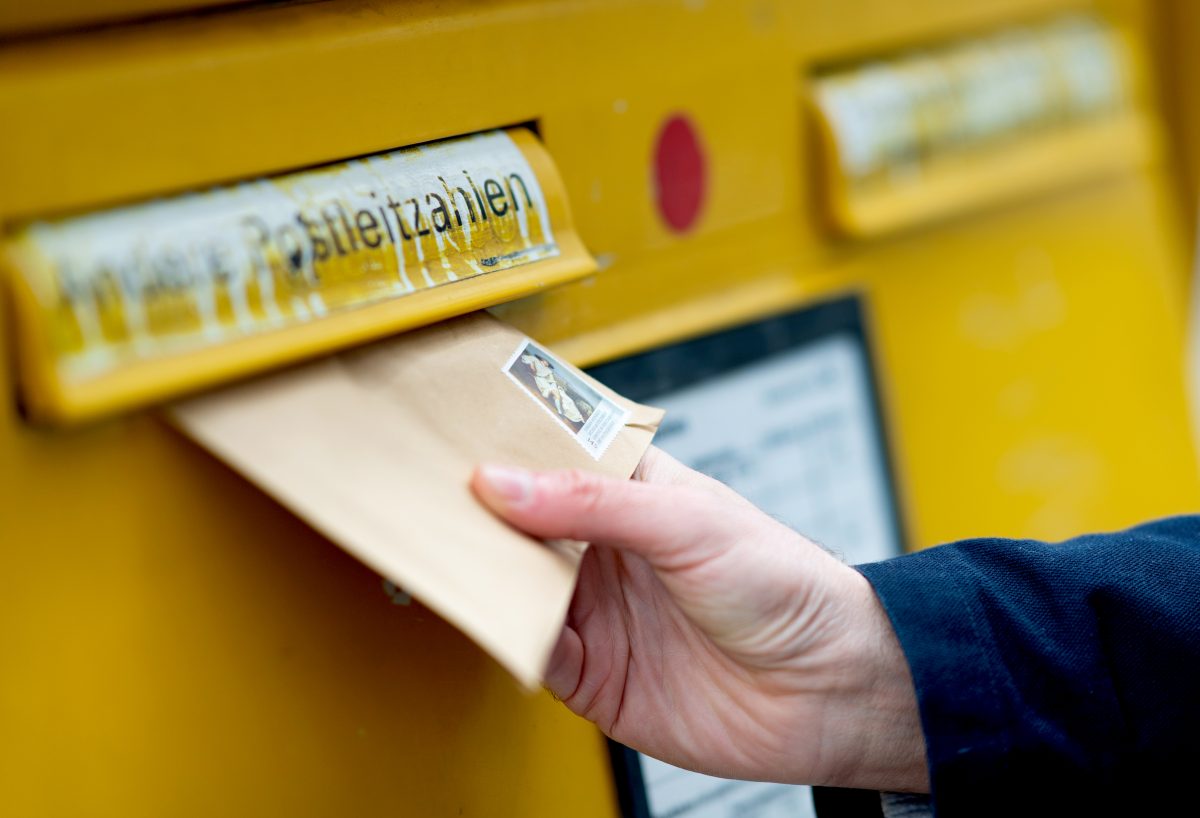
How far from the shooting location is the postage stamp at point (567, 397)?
98cm

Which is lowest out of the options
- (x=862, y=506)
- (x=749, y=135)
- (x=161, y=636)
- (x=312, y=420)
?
(x=862, y=506)

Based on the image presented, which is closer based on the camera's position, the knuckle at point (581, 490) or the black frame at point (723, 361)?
the knuckle at point (581, 490)

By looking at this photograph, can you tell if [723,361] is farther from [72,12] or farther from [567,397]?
[72,12]

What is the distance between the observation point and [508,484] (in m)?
0.86

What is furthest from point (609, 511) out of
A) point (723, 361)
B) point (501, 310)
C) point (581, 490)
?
point (723, 361)

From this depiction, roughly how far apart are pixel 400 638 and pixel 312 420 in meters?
0.22

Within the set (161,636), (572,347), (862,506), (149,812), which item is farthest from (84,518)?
(862,506)

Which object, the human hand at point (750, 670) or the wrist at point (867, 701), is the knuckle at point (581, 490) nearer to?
the human hand at point (750, 670)

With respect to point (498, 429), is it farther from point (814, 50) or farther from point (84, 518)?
point (814, 50)

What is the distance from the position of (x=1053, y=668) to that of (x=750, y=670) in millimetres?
273

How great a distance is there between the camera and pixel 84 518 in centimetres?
81

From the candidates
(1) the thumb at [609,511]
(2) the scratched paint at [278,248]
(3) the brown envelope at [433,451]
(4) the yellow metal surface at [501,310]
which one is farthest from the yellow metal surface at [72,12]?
(1) the thumb at [609,511]

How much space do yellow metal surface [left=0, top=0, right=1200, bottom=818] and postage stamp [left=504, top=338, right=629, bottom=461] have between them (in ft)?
0.28

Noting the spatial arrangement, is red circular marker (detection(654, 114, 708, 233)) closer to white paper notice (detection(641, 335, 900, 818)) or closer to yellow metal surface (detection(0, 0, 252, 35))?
white paper notice (detection(641, 335, 900, 818))
